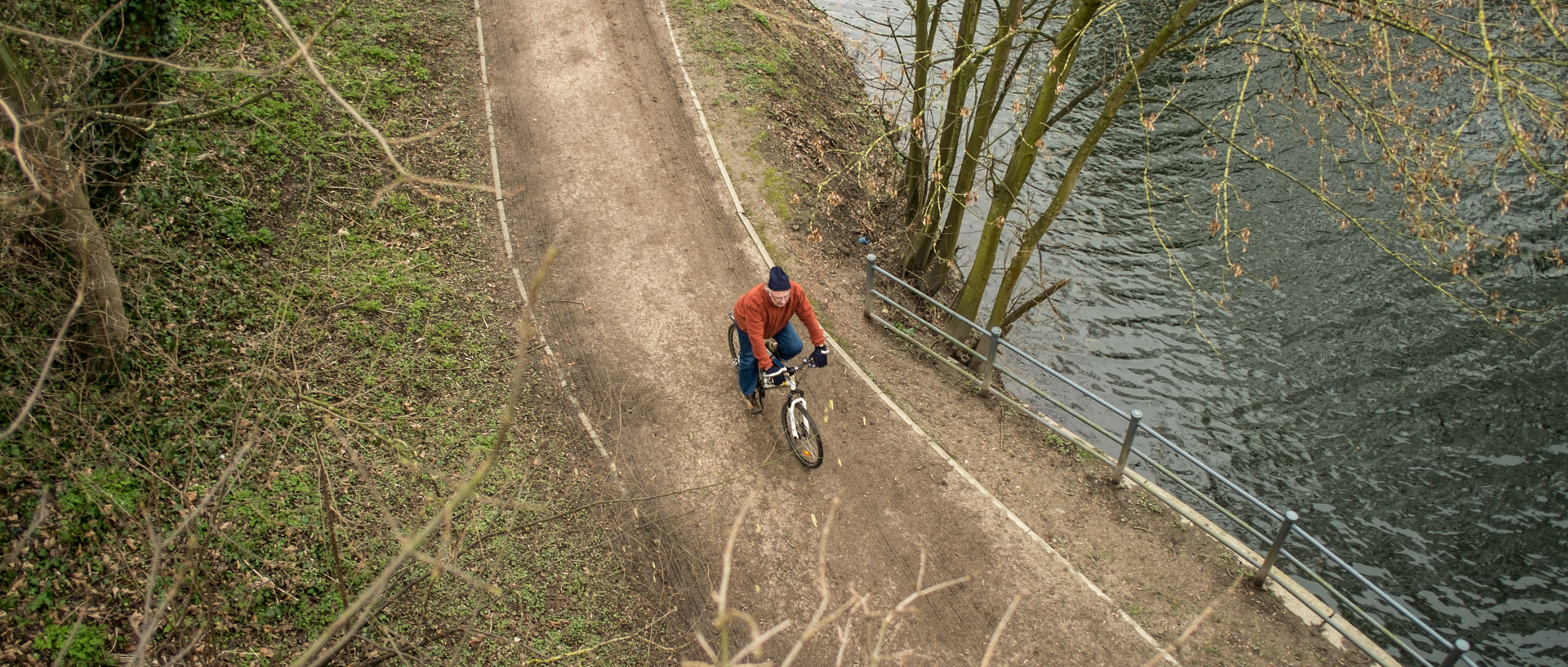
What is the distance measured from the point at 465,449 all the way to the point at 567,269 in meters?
3.43

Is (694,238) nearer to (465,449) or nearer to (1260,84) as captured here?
(465,449)

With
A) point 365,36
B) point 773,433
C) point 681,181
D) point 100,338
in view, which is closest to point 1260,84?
point 681,181

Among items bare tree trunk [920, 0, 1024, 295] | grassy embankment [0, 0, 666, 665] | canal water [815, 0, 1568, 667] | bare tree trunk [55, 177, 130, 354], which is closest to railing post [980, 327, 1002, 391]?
canal water [815, 0, 1568, 667]

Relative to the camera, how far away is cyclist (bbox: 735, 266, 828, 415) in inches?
344

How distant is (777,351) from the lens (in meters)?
9.61

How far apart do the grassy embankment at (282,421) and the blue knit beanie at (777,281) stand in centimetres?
320

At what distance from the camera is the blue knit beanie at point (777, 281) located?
8492 mm

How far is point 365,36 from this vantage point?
49.1 ft

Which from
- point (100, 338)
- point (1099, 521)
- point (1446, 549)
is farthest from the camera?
point (1446, 549)

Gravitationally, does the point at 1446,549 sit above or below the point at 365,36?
below

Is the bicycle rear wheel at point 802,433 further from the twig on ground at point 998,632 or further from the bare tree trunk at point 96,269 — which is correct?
the bare tree trunk at point 96,269

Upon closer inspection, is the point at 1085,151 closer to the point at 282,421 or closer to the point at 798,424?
the point at 798,424

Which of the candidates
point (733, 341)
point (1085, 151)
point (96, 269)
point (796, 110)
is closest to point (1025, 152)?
point (1085, 151)

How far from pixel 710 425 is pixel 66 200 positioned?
685 centimetres
